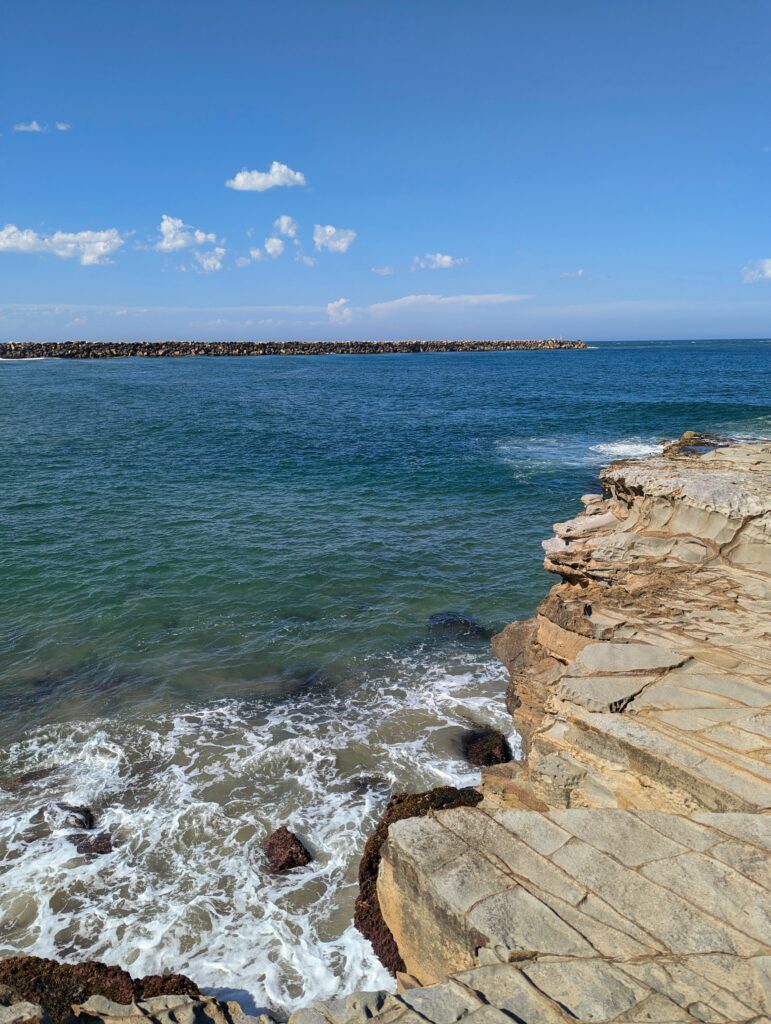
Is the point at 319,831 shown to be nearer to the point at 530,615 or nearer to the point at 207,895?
the point at 207,895

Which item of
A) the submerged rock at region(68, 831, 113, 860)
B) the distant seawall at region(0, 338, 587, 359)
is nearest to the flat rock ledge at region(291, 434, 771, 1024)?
the submerged rock at region(68, 831, 113, 860)

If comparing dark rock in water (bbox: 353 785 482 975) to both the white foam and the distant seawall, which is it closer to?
the white foam

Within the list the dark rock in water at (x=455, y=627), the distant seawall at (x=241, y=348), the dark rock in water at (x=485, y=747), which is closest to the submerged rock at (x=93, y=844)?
the dark rock in water at (x=485, y=747)

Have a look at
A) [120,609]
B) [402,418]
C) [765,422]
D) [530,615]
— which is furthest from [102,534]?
[765,422]

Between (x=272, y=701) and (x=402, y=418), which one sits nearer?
(x=272, y=701)

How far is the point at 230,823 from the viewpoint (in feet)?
32.2

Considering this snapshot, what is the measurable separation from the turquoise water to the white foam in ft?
0.12

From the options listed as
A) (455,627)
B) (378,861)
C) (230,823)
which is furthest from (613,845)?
(455,627)

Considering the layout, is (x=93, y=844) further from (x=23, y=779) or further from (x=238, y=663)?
(x=238, y=663)

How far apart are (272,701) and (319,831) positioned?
3.80 m

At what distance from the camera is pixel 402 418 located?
161 ft

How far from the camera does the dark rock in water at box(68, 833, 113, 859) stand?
934 centimetres

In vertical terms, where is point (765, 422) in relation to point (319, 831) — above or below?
above

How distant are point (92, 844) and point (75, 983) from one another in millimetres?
3103
